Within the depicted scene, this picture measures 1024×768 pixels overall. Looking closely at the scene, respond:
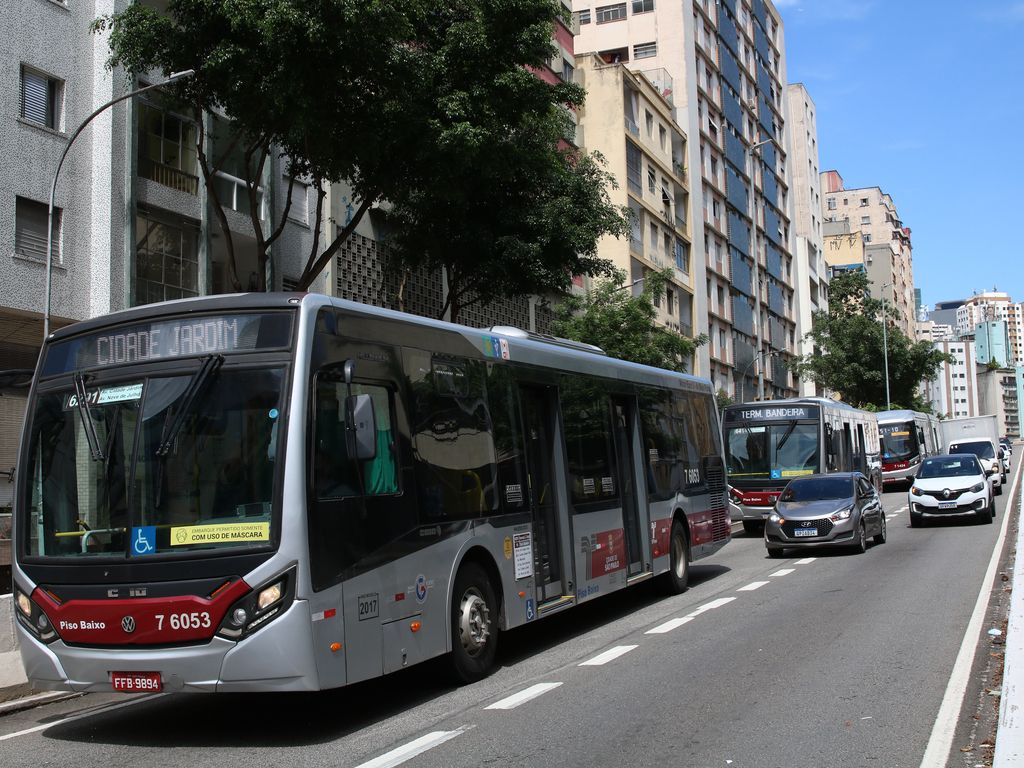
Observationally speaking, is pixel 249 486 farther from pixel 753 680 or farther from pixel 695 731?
pixel 753 680

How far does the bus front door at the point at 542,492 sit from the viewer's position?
10.5 metres

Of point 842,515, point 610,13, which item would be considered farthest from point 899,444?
point 610,13

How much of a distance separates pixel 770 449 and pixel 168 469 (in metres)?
21.0

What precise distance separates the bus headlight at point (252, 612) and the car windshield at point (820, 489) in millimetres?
14867

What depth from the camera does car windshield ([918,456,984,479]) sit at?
25438 millimetres

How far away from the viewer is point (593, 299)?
34.3 m

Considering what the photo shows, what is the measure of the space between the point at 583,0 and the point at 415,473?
59.0 meters

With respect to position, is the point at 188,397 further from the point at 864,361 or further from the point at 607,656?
the point at 864,361

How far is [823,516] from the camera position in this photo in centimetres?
1919

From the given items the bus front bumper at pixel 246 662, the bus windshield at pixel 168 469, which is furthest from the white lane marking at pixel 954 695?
the bus windshield at pixel 168 469

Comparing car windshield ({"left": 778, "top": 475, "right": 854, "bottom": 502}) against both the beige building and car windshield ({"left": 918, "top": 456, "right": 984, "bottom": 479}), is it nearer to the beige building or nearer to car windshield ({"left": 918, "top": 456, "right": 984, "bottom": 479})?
car windshield ({"left": 918, "top": 456, "right": 984, "bottom": 479})

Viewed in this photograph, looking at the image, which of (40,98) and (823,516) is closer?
(823,516)

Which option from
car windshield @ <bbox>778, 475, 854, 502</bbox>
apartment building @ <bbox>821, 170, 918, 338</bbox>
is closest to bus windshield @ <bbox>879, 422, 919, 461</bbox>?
car windshield @ <bbox>778, 475, 854, 502</bbox>

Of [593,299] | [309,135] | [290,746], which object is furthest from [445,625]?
[593,299]
